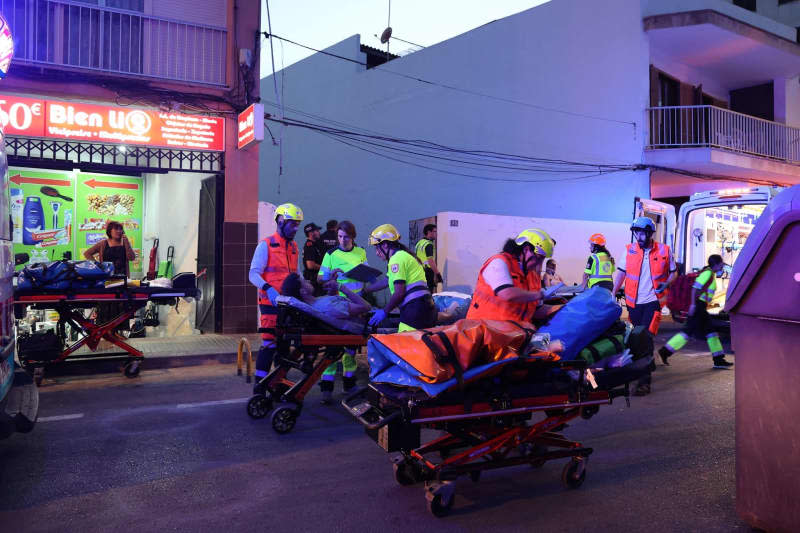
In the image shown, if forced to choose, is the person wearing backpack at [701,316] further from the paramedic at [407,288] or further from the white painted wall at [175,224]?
the white painted wall at [175,224]

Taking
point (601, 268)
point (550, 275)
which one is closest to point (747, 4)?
point (550, 275)

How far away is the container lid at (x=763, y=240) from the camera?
3.10 metres

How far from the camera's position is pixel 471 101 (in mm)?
19297

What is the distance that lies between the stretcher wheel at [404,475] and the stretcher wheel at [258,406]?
7.13 feet

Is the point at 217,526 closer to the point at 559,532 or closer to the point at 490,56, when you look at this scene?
the point at 559,532

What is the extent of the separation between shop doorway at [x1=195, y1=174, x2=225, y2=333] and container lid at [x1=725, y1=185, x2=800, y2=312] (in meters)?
9.52

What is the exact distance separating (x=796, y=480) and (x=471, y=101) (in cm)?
1735

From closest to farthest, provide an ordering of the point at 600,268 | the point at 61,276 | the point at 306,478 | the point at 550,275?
1. the point at 306,478
2. the point at 61,276
3. the point at 600,268
4. the point at 550,275

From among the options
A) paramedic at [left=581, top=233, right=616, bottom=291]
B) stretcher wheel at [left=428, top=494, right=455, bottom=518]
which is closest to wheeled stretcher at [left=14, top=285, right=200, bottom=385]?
stretcher wheel at [left=428, top=494, right=455, bottom=518]

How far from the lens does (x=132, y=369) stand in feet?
26.1

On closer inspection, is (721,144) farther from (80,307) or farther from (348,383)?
(80,307)

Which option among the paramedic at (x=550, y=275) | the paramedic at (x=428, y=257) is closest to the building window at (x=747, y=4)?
the paramedic at (x=550, y=275)

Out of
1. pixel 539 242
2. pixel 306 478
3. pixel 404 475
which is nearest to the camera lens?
pixel 404 475

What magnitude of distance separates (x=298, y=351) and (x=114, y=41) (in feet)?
25.6
